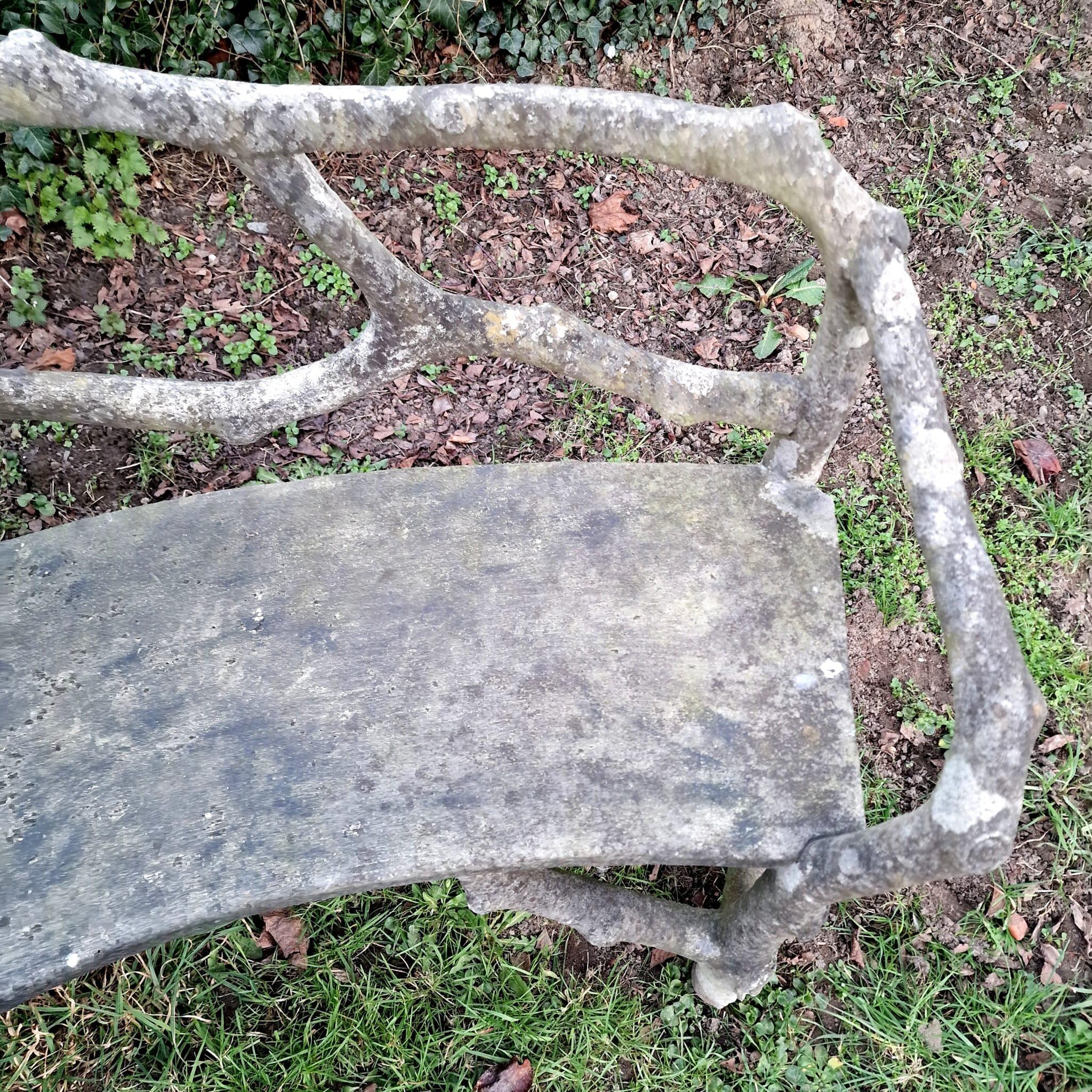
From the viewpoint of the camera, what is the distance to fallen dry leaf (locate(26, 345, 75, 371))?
278 cm

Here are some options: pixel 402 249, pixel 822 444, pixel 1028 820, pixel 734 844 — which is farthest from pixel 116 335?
pixel 1028 820

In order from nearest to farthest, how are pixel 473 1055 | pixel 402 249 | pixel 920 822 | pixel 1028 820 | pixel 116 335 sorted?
pixel 920 822, pixel 473 1055, pixel 1028 820, pixel 116 335, pixel 402 249

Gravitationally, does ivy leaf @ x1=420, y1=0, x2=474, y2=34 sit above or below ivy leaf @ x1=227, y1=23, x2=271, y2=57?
above

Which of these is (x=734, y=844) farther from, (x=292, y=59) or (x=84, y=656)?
(x=292, y=59)

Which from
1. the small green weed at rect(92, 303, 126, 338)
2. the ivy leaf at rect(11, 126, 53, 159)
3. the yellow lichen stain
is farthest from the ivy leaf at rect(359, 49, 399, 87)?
the yellow lichen stain

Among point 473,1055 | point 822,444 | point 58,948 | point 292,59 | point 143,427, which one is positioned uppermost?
point 292,59

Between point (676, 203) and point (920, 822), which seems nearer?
point (920, 822)

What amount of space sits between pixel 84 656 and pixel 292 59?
7.65 feet

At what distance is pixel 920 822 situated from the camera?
50.8 inches

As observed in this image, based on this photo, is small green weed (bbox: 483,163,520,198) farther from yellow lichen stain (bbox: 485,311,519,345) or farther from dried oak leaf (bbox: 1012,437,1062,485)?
dried oak leaf (bbox: 1012,437,1062,485)

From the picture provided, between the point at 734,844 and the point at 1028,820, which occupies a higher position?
the point at 734,844

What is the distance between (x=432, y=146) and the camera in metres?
1.49

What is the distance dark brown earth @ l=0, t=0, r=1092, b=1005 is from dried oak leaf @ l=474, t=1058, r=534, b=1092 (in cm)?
135

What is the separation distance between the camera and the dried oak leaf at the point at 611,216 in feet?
10.7
